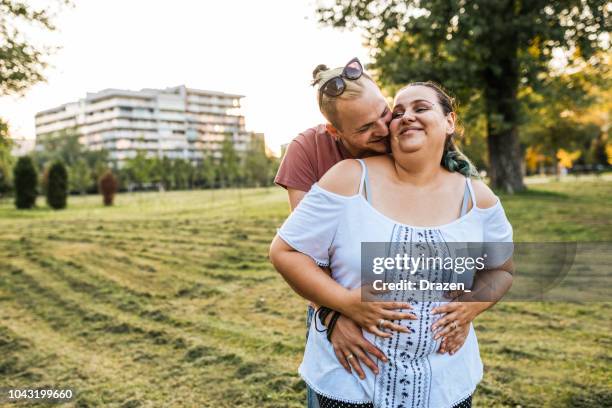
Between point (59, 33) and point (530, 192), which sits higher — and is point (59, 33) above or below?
above

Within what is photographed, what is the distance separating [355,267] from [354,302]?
11 centimetres

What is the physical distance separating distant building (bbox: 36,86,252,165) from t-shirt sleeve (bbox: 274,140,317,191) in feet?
315

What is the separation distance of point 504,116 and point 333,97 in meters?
19.2

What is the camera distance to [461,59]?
17219 millimetres

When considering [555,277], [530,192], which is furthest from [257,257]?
[530,192]

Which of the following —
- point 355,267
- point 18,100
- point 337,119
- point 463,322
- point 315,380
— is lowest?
point 315,380

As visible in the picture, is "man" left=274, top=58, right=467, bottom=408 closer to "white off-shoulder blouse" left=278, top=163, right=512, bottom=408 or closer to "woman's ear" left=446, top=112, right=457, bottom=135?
"white off-shoulder blouse" left=278, top=163, right=512, bottom=408

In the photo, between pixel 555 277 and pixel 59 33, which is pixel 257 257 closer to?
pixel 555 277

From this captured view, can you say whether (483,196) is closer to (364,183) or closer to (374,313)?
(364,183)

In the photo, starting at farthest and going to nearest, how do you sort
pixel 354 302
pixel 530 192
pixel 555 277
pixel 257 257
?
pixel 530 192 → pixel 257 257 → pixel 555 277 → pixel 354 302

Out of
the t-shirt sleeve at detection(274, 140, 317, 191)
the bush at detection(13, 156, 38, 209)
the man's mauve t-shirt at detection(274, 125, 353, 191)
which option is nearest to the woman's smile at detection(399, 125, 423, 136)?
the man's mauve t-shirt at detection(274, 125, 353, 191)

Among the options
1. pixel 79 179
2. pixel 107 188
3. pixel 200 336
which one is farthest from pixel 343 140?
pixel 79 179

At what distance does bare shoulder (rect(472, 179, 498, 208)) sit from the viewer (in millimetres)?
1729

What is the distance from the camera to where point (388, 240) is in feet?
5.23
